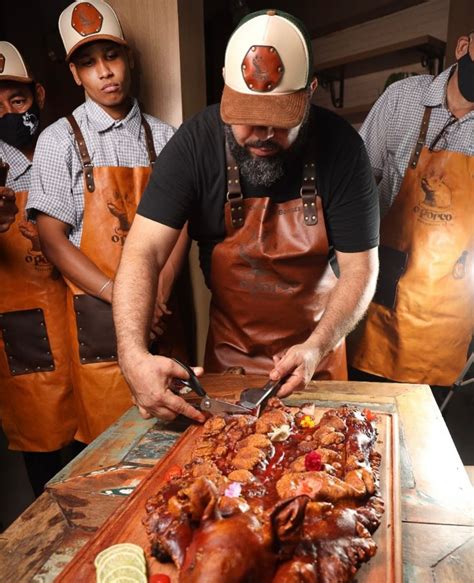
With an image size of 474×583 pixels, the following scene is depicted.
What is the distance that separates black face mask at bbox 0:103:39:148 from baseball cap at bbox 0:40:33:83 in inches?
6.6

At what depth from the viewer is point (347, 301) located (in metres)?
2.29

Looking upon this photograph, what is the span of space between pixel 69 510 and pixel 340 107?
446 centimetres

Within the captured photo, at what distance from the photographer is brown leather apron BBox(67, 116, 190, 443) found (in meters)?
2.82

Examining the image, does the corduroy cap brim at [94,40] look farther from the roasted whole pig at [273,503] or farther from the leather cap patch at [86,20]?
the roasted whole pig at [273,503]

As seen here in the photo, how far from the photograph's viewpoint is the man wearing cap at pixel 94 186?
9.11ft

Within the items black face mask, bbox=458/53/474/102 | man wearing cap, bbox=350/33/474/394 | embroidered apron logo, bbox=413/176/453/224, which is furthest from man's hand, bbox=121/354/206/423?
black face mask, bbox=458/53/474/102

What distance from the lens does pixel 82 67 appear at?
2855 mm

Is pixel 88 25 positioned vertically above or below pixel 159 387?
above

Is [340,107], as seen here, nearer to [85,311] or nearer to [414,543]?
[85,311]

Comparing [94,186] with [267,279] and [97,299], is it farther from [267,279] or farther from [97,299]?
[267,279]

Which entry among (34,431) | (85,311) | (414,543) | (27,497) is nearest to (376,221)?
(414,543)

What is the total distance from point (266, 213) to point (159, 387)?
0.95m

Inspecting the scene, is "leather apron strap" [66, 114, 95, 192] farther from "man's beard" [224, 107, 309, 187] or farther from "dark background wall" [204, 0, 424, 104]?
"dark background wall" [204, 0, 424, 104]

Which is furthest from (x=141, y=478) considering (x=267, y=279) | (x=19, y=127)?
(x=19, y=127)
